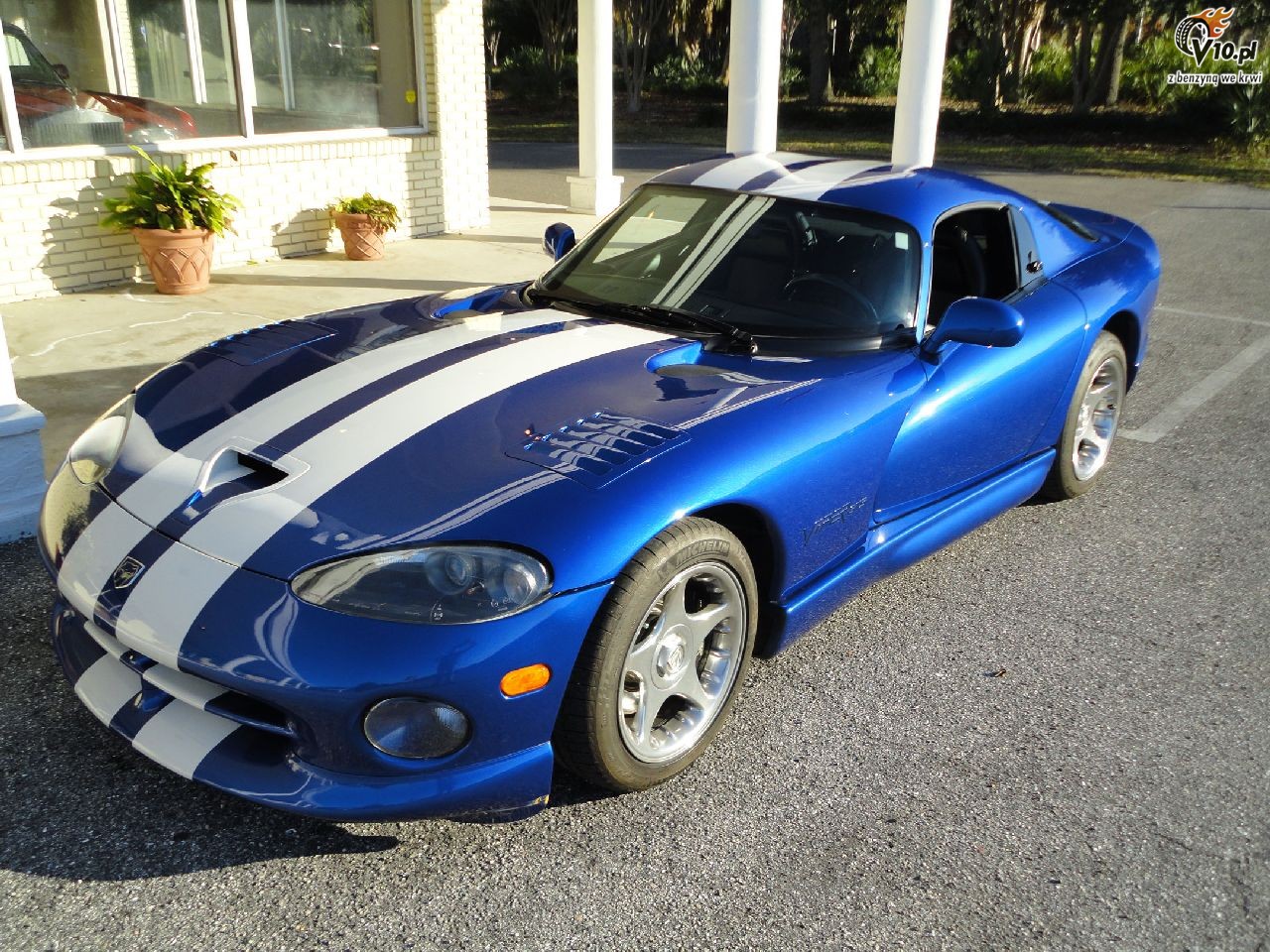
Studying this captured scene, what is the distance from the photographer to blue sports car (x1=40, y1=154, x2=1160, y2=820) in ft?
7.72

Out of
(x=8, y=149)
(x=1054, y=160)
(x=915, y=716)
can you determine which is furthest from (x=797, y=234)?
(x=1054, y=160)

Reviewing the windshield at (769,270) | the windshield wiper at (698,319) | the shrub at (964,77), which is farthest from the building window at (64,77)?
the shrub at (964,77)

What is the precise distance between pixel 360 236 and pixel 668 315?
5.82 meters

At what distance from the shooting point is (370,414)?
2.90 m

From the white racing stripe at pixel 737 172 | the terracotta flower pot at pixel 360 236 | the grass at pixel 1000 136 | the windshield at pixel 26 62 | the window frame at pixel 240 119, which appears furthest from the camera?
the grass at pixel 1000 136

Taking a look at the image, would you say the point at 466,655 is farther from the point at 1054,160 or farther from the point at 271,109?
the point at 1054,160

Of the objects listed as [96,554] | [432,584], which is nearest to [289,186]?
[96,554]

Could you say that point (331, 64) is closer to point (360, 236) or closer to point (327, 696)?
point (360, 236)

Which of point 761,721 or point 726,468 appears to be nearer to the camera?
point 726,468

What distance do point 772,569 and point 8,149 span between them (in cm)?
660

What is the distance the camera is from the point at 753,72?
30.1 feet

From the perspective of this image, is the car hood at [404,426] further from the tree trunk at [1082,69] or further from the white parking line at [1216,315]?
the tree trunk at [1082,69]

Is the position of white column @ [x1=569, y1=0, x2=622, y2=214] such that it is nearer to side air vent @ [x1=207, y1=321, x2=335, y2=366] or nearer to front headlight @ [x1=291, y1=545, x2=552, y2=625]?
side air vent @ [x1=207, y1=321, x2=335, y2=366]

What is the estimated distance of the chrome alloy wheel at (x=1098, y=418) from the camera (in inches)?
184
